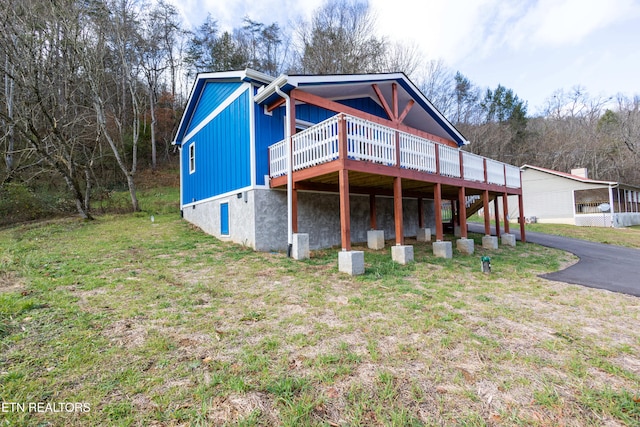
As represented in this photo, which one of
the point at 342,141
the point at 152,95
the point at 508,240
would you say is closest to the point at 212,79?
the point at 342,141

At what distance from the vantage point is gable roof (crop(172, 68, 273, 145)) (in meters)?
8.34

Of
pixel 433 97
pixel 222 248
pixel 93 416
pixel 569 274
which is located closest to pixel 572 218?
pixel 433 97

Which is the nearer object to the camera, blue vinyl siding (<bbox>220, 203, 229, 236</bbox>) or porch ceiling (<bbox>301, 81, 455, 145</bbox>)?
porch ceiling (<bbox>301, 81, 455, 145</bbox>)

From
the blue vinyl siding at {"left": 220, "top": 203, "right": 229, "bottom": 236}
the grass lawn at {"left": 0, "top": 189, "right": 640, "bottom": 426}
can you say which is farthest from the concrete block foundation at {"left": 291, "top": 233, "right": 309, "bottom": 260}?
the blue vinyl siding at {"left": 220, "top": 203, "right": 229, "bottom": 236}

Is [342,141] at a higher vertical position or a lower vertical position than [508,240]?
higher

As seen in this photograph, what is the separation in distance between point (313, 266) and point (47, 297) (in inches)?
178

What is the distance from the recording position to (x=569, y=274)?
696 centimetres

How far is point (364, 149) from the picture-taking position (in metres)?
6.84

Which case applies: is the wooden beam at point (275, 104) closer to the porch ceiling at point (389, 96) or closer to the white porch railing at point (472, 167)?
the porch ceiling at point (389, 96)

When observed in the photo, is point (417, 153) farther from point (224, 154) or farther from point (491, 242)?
point (224, 154)

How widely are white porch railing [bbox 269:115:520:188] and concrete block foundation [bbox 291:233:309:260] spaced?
176 cm

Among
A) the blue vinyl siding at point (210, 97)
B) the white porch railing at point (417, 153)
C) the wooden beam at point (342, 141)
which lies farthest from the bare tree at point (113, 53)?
the white porch railing at point (417, 153)

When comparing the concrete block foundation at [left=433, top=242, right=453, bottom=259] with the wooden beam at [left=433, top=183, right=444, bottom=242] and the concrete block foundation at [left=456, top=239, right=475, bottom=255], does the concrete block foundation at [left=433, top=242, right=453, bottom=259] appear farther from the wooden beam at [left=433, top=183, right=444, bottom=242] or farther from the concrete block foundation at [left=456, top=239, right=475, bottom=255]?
the concrete block foundation at [left=456, top=239, right=475, bottom=255]

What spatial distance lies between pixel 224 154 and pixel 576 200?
83.5ft
